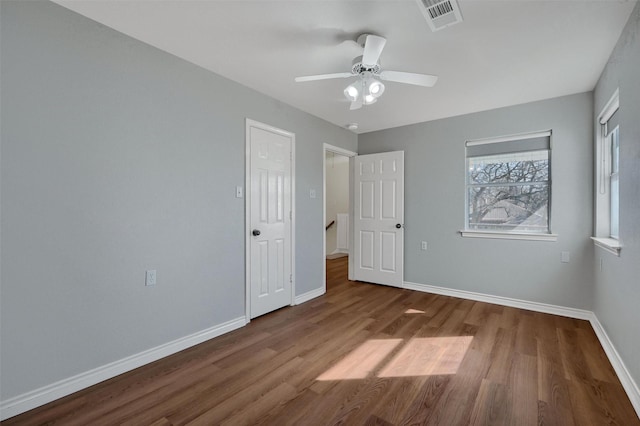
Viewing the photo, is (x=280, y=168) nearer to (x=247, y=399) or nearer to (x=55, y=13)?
(x=55, y=13)

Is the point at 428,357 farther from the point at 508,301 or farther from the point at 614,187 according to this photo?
the point at 614,187

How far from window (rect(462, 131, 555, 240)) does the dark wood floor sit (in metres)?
1.13

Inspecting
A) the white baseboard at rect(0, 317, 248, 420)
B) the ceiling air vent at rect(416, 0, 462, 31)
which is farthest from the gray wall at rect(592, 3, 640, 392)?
the white baseboard at rect(0, 317, 248, 420)

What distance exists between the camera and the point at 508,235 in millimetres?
3547

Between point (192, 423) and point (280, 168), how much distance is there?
98.3 inches

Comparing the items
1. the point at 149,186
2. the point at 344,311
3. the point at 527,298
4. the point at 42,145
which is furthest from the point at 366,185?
the point at 42,145

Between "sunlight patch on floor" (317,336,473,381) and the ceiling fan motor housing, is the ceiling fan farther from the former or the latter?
"sunlight patch on floor" (317,336,473,381)

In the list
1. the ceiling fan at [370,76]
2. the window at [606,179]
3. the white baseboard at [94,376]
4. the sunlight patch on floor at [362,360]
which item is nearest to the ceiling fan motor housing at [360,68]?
the ceiling fan at [370,76]

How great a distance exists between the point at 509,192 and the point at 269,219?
3016 millimetres

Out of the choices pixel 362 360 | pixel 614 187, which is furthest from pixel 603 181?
pixel 362 360

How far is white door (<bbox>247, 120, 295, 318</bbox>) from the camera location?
3078mm

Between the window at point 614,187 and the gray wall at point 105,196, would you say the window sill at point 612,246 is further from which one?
the gray wall at point 105,196

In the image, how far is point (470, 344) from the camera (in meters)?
2.57

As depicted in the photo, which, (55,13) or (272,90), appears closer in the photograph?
(55,13)
